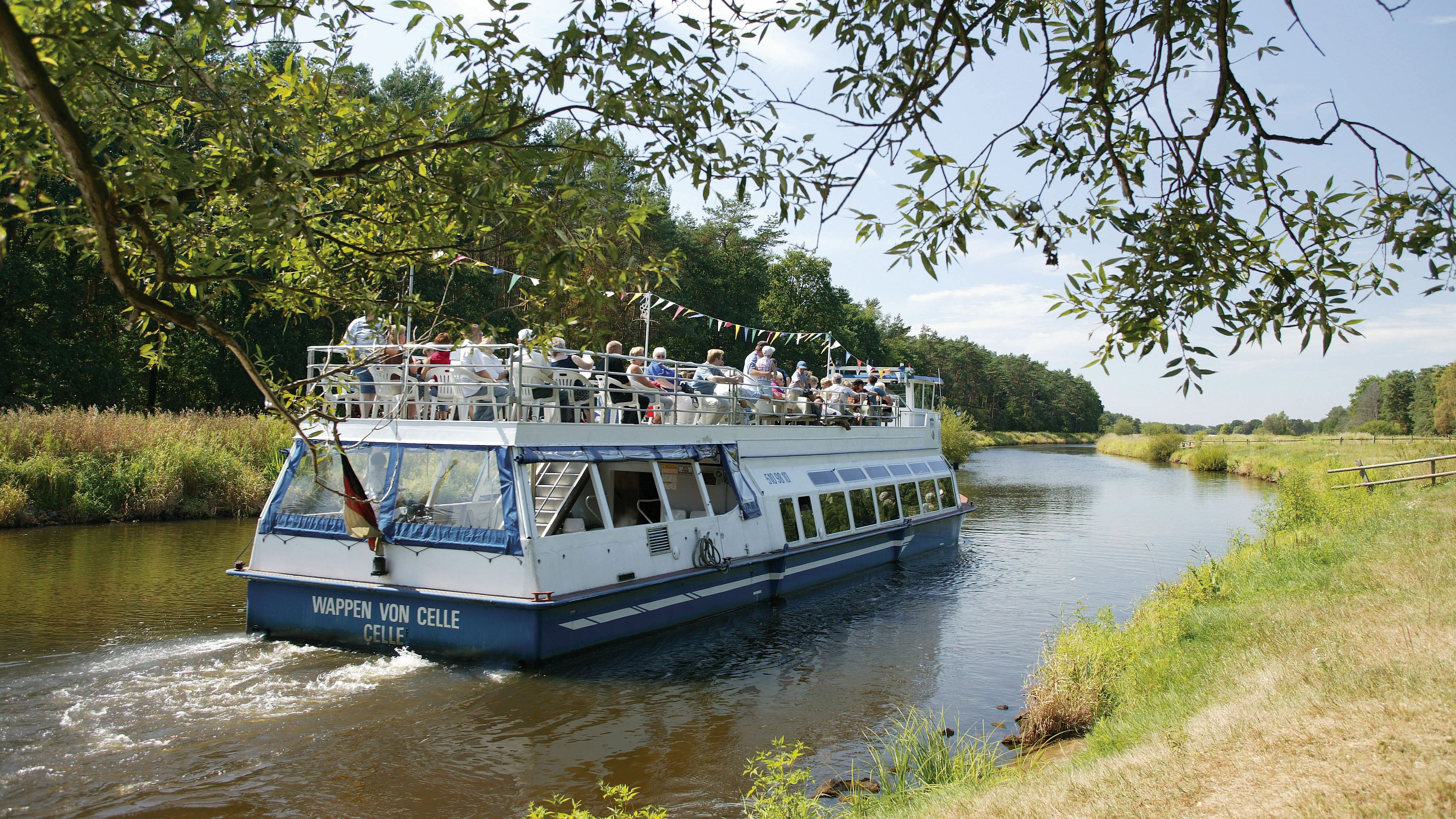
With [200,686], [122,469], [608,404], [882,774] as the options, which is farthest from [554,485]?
[122,469]

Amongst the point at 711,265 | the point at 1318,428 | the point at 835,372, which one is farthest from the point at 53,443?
the point at 1318,428

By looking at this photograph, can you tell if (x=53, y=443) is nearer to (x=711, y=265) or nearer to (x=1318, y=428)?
(x=711, y=265)

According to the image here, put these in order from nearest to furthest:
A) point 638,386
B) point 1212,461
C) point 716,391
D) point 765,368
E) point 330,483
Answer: point 330,483
point 638,386
point 716,391
point 765,368
point 1212,461

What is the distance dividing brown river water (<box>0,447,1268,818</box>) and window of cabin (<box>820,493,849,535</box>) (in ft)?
3.52

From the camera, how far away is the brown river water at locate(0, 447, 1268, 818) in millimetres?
8039

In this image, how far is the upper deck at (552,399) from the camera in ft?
→ 37.4

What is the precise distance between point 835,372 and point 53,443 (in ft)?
60.3

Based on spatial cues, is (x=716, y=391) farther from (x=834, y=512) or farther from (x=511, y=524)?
(x=511, y=524)

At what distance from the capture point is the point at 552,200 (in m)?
6.17

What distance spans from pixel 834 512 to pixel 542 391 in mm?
6565

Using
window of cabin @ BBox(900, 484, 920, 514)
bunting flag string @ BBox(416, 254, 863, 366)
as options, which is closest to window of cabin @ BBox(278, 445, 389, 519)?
bunting flag string @ BBox(416, 254, 863, 366)

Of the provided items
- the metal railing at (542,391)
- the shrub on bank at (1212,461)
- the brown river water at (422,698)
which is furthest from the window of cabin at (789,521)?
the shrub on bank at (1212,461)

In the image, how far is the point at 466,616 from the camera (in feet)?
36.3

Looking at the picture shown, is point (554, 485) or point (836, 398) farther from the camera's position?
point (836, 398)
